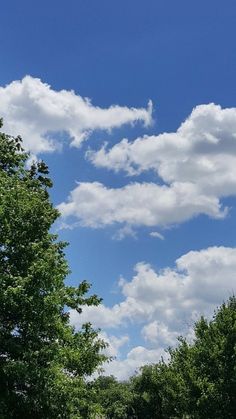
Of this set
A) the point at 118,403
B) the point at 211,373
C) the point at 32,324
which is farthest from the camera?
the point at 118,403

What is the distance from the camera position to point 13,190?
Result: 816 inches

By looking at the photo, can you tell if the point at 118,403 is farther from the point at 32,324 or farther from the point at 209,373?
the point at 32,324

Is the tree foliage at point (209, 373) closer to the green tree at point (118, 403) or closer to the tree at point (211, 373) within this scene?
the tree at point (211, 373)

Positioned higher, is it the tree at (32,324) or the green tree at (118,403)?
the green tree at (118,403)

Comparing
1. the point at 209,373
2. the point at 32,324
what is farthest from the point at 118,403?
the point at 32,324

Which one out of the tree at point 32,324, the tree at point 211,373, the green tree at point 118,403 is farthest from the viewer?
the green tree at point 118,403

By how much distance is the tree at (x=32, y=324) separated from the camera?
1875 cm

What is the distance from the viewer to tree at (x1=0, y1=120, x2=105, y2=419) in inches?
738

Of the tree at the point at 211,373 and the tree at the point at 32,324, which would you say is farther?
the tree at the point at 211,373

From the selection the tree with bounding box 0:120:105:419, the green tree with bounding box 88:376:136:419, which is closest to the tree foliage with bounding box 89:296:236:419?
the tree with bounding box 0:120:105:419

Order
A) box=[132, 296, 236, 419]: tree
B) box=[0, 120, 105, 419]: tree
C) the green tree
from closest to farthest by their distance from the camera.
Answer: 1. box=[0, 120, 105, 419]: tree
2. box=[132, 296, 236, 419]: tree
3. the green tree

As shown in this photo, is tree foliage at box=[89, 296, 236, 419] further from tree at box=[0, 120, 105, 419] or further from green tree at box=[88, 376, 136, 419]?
green tree at box=[88, 376, 136, 419]

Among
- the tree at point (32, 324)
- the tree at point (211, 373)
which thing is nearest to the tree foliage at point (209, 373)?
the tree at point (211, 373)

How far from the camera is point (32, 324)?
1966cm
